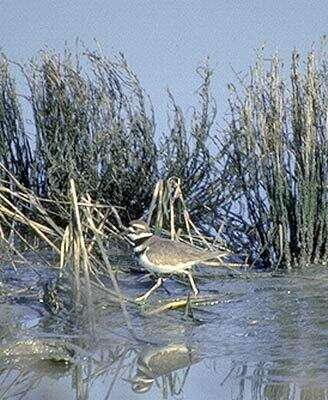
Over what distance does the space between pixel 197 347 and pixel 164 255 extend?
1.24 meters

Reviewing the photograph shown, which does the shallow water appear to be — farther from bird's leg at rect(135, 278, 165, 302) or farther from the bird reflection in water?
bird's leg at rect(135, 278, 165, 302)

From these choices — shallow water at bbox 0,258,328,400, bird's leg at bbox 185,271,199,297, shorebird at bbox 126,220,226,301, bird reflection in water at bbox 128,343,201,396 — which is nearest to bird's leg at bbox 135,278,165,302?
shorebird at bbox 126,220,226,301

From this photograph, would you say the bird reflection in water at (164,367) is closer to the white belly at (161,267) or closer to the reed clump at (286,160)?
the white belly at (161,267)

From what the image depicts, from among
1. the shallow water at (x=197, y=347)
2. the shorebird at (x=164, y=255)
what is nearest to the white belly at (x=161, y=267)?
the shorebird at (x=164, y=255)

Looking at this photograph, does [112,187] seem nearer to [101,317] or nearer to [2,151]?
[2,151]

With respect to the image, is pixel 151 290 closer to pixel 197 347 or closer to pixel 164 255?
pixel 164 255

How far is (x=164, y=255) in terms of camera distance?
932 cm

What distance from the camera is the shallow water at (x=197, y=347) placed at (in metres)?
7.28

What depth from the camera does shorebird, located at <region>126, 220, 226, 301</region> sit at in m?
9.31

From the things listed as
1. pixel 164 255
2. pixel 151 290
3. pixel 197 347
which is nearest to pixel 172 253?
pixel 164 255

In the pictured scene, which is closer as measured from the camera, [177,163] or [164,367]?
[164,367]

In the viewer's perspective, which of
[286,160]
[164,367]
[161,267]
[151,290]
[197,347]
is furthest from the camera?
[286,160]

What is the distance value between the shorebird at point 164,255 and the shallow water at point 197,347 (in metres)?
0.35

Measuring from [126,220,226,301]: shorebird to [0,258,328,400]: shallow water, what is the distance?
35 cm
